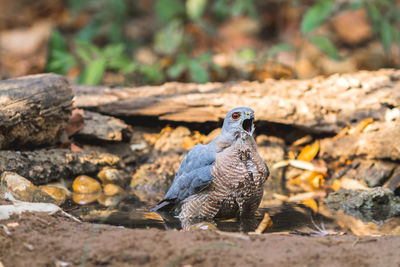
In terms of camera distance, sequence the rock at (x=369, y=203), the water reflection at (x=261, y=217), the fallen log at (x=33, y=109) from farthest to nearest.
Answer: the fallen log at (x=33, y=109) < the rock at (x=369, y=203) < the water reflection at (x=261, y=217)

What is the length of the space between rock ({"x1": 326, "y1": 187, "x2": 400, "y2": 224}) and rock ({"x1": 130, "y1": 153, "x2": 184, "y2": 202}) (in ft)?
6.32

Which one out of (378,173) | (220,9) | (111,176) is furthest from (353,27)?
(111,176)

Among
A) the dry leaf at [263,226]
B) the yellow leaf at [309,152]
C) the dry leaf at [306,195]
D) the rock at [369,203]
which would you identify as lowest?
the dry leaf at [306,195]

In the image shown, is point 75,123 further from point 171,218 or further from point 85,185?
point 171,218

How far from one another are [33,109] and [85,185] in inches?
40.4

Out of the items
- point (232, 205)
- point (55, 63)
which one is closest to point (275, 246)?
point (232, 205)

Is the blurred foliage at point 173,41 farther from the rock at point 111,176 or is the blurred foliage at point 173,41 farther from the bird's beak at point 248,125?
the bird's beak at point 248,125

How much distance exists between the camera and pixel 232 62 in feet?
30.5

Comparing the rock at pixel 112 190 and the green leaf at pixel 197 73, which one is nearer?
the rock at pixel 112 190

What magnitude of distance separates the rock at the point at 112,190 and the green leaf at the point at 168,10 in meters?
5.68

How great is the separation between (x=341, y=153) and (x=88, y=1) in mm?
7898

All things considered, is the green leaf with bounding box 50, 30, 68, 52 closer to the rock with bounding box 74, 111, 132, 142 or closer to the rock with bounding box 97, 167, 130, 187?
the rock with bounding box 74, 111, 132, 142

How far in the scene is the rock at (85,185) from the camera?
16.7ft

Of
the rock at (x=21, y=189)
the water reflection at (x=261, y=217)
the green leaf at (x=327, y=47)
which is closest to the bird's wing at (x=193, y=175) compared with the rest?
the water reflection at (x=261, y=217)
